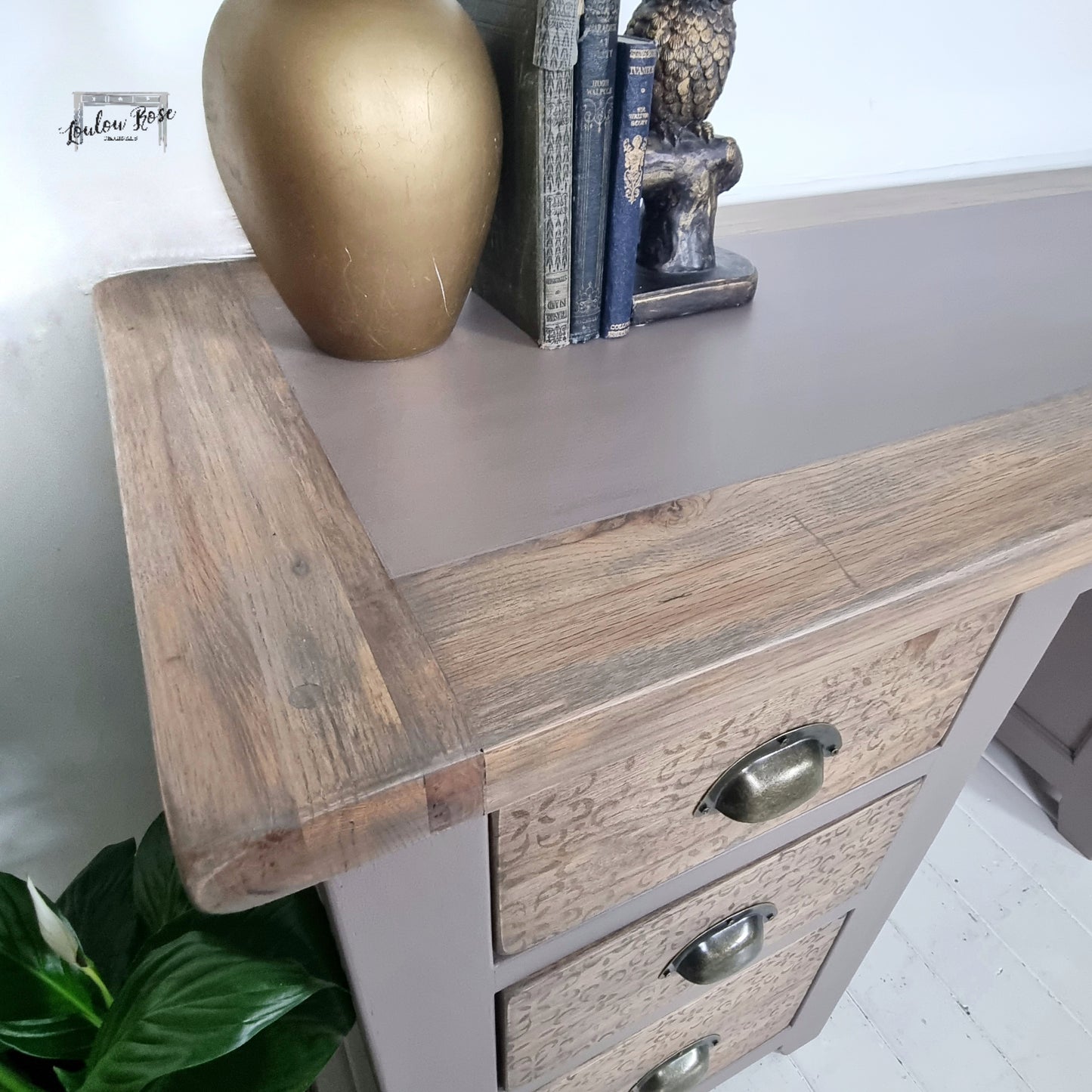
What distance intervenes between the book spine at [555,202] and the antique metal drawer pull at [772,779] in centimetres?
30

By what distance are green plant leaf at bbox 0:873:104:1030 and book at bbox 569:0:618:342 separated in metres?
0.51

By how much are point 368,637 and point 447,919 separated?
0.15 m

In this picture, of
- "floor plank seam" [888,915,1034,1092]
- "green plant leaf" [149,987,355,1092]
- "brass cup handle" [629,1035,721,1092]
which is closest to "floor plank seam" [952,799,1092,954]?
"floor plank seam" [888,915,1034,1092]

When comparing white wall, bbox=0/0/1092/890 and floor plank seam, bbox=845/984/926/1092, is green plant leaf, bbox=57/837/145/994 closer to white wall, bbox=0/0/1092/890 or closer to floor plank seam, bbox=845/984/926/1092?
white wall, bbox=0/0/1092/890

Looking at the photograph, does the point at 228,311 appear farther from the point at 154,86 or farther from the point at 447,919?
the point at 447,919

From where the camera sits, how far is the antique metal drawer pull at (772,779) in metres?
0.44

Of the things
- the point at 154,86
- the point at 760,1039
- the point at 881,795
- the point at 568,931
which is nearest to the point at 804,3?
the point at 154,86

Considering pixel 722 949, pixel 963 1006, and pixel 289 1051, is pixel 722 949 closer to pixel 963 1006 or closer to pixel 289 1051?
pixel 289 1051

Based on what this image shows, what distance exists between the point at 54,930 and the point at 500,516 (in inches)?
13.9

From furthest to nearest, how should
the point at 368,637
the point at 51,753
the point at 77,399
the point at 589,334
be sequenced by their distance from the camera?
1. the point at 51,753
2. the point at 77,399
3. the point at 589,334
4. the point at 368,637

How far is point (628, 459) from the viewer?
449 mm

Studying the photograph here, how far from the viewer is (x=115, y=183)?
63cm

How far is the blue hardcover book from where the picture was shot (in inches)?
19.3

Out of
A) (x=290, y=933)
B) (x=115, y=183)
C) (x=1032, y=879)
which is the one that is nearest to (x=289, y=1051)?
(x=290, y=933)
